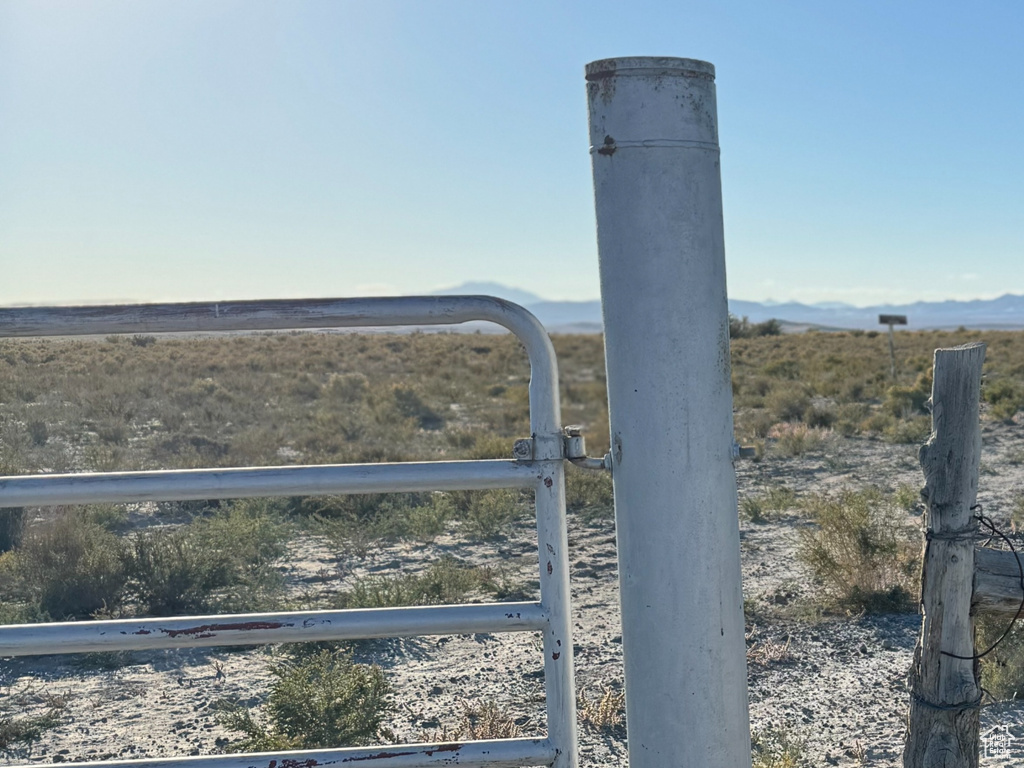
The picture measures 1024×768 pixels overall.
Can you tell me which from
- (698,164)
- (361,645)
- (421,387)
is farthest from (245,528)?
(421,387)

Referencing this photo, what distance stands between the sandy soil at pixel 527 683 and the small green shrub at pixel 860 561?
19 cm

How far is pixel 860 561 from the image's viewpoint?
22.5 ft

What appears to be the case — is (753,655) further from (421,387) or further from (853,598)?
(421,387)

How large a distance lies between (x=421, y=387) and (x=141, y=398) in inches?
524

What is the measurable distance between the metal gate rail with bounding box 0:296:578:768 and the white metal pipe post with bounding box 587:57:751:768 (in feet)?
0.52

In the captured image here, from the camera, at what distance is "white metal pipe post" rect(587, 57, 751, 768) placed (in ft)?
6.11

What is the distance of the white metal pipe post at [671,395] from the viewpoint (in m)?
1.86

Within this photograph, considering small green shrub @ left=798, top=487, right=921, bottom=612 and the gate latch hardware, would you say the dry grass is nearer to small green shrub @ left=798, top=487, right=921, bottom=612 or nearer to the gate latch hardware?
small green shrub @ left=798, top=487, right=921, bottom=612

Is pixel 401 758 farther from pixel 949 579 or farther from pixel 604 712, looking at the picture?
pixel 604 712

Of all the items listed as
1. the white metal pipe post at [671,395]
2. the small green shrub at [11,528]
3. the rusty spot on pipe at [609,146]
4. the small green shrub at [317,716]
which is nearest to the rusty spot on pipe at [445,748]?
the white metal pipe post at [671,395]

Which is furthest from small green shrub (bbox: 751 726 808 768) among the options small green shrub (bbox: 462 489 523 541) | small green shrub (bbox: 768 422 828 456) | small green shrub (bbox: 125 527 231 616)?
small green shrub (bbox: 768 422 828 456)

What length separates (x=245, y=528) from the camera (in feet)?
27.0

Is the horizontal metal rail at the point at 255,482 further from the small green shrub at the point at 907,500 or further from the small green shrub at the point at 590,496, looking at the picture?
the small green shrub at the point at 907,500

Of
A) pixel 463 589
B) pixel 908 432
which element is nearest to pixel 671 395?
pixel 463 589
